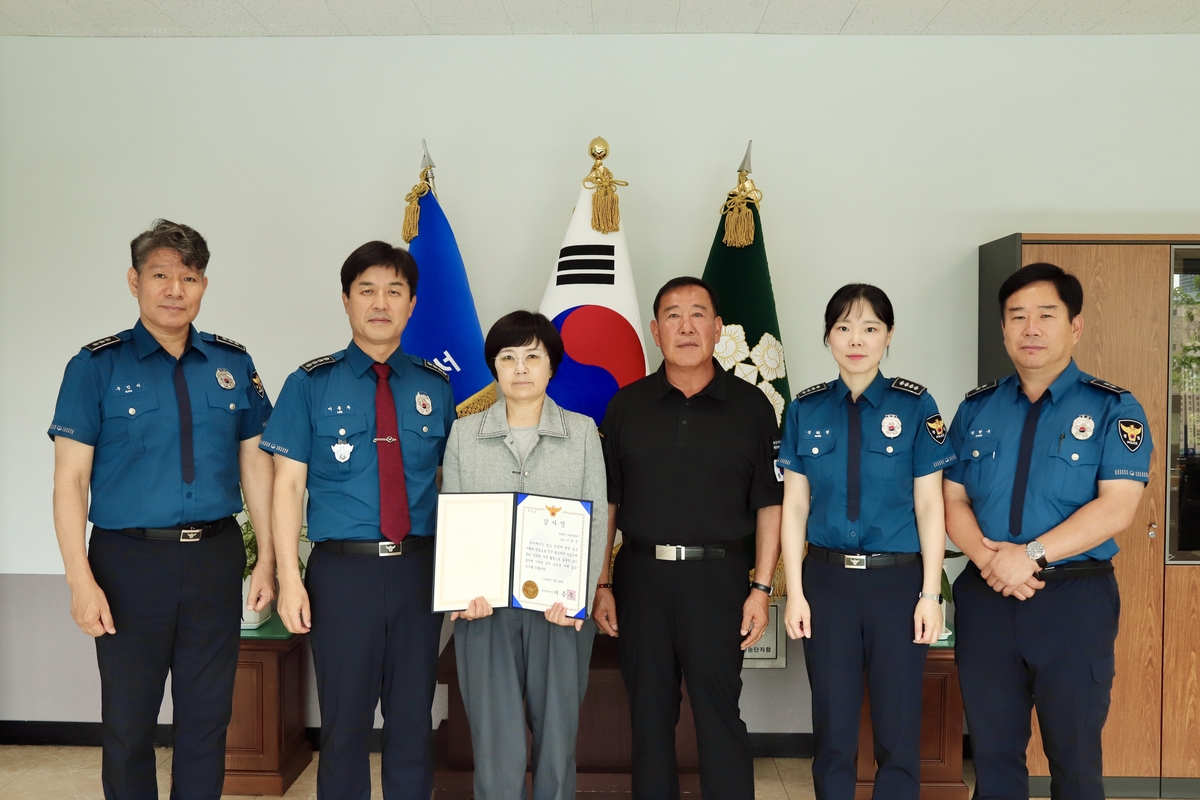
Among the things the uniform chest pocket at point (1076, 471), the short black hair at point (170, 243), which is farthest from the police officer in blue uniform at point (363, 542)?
the uniform chest pocket at point (1076, 471)

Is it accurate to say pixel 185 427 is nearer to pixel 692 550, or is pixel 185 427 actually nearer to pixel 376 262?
pixel 376 262

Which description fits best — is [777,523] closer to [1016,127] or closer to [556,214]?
[556,214]

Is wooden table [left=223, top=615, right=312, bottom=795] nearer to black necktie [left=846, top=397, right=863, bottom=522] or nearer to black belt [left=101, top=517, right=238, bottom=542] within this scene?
black belt [left=101, top=517, right=238, bottom=542]

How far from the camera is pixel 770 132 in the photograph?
311 cm

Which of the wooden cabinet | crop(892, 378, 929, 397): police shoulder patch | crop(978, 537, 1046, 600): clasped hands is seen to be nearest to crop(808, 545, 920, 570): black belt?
crop(978, 537, 1046, 600): clasped hands

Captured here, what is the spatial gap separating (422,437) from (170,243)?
2.68ft

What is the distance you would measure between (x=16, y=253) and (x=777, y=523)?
317 centimetres

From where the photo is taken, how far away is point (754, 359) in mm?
2805

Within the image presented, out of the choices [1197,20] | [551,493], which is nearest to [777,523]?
[551,493]

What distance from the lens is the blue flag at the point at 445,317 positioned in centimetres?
286

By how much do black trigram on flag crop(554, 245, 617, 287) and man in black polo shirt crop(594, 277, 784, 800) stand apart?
617mm

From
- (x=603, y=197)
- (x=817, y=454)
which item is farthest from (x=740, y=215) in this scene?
(x=817, y=454)

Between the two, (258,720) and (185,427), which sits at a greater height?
(185,427)

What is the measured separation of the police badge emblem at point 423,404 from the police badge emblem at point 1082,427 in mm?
1664
